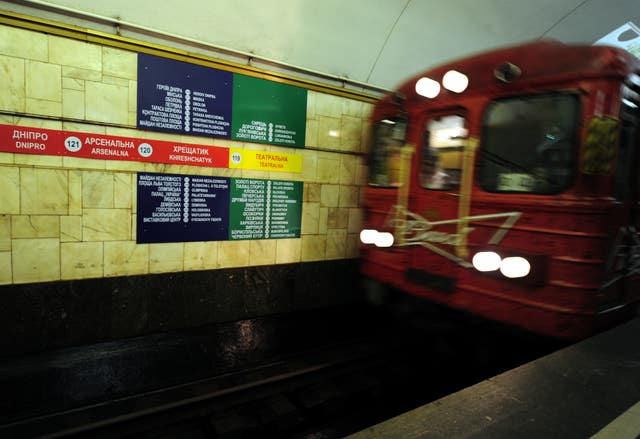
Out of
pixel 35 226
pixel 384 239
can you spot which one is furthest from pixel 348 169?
pixel 35 226

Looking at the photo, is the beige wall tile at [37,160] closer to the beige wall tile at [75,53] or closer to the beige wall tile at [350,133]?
the beige wall tile at [75,53]

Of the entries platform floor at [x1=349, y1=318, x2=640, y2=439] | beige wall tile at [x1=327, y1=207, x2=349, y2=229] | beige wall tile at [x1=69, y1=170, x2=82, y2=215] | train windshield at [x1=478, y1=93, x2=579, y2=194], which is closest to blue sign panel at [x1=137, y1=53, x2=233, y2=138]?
beige wall tile at [x1=69, y1=170, x2=82, y2=215]

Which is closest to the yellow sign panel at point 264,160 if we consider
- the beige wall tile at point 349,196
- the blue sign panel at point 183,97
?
the blue sign panel at point 183,97

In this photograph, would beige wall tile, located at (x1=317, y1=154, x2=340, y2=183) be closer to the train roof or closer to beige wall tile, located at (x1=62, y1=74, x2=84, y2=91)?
the train roof

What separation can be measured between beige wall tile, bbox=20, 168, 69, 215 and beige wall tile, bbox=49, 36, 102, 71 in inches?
41.3

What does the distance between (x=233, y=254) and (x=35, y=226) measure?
2.02 metres

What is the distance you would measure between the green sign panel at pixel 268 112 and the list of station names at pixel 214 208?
0.57 m

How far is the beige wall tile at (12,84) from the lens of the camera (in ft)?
10.7

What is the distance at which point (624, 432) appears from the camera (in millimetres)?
2031

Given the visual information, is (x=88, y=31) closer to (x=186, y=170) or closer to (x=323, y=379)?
(x=186, y=170)

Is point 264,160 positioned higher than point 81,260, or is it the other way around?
point 264,160

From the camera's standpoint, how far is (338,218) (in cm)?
547

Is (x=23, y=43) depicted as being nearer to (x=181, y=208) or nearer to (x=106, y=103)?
(x=106, y=103)

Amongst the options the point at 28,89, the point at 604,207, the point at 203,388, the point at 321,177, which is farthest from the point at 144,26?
the point at 604,207
